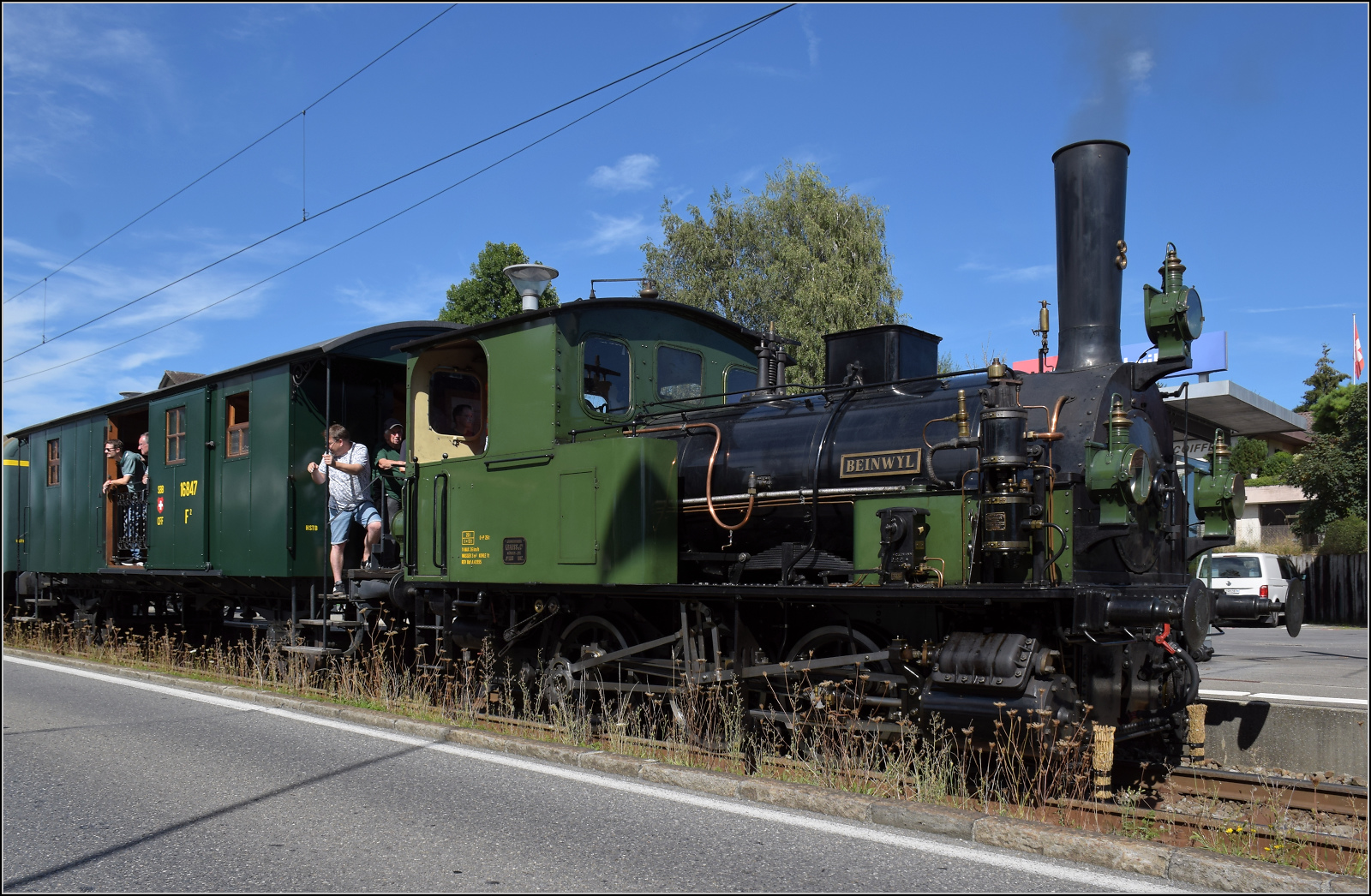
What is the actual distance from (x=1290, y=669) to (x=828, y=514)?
29.1 ft

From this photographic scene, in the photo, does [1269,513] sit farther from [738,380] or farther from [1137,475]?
[1137,475]

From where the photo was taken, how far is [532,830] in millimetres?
4777

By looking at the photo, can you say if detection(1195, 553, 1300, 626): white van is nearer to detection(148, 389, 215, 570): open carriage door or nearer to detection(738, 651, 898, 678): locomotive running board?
detection(738, 651, 898, 678): locomotive running board

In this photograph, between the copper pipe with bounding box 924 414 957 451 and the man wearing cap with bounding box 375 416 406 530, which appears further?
the man wearing cap with bounding box 375 416 406 530

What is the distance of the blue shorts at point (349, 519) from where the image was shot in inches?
408

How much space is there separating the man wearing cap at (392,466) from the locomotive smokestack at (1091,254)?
6461 millimetres

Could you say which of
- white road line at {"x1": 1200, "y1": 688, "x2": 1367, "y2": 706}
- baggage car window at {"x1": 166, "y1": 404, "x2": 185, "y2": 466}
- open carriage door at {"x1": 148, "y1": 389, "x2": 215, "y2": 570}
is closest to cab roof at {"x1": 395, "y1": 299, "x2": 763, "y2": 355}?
open carriage door at {"x1": 148, "y1": 389, "x2": 215, "y2": 570}

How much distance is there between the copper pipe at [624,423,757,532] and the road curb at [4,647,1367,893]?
1742 mm

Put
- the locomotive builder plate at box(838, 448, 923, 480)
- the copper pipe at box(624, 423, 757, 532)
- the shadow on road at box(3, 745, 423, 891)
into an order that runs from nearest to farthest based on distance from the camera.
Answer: the shadow on road at box(3, 745, 423, 891) < the locomotive builder plate at box(838, 448, 923, 480) < the copper pipe at box(624, 423, 757, 532)

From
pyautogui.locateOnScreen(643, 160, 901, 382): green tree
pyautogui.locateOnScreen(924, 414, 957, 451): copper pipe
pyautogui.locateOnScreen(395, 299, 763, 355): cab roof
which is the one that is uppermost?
pyautogui.locateOnScreen(643, 160, 901, 382): green tree

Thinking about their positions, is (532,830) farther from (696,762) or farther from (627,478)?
(627,478)

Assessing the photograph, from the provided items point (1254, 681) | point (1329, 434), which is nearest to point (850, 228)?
point (1329, 434)

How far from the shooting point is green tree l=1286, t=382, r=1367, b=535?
2712 centimetres

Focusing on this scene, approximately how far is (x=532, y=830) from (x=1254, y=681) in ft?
29.4
